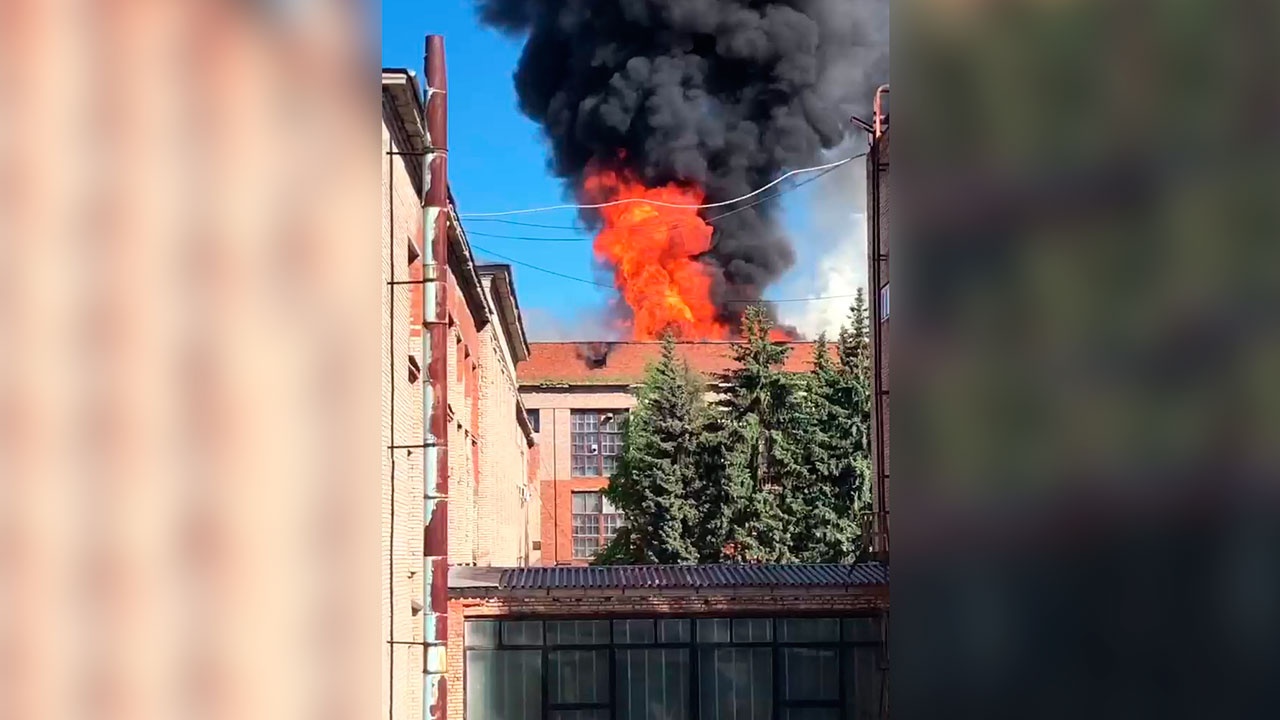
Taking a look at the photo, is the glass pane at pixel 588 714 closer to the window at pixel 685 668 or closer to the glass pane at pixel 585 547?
the window at pixel 685 668

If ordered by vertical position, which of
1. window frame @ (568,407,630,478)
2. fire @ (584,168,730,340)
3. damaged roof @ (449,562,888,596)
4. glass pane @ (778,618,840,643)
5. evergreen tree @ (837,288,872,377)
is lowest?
glass pane @ (778,618,840,643)

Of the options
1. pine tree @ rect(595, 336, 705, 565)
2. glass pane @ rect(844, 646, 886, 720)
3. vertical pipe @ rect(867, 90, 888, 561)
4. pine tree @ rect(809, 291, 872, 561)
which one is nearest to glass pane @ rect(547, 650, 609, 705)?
glass pane @ rect(844, 646, 886, 720)

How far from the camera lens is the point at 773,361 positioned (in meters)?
28.9

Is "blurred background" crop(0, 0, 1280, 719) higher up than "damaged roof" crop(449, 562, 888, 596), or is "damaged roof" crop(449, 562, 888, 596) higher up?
"blurred background" crop(0, 0, 1280, 719)

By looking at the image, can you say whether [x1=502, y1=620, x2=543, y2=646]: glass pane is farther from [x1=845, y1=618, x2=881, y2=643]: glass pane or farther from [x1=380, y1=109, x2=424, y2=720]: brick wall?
[x1=845, y1=618, x2=881, y2=643]: glass pane

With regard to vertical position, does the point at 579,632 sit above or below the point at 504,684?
above

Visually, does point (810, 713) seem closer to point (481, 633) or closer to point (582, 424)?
point (481, 633)

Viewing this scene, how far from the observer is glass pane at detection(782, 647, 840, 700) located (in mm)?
13094

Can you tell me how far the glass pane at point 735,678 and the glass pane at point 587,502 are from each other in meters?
26.4

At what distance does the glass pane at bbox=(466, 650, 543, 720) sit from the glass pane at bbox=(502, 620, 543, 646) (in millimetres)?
122

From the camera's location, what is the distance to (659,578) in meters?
13.1

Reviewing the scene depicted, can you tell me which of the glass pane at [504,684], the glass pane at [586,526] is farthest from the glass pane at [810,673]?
the glass pane at [586,526]

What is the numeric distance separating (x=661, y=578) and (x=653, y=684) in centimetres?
132
